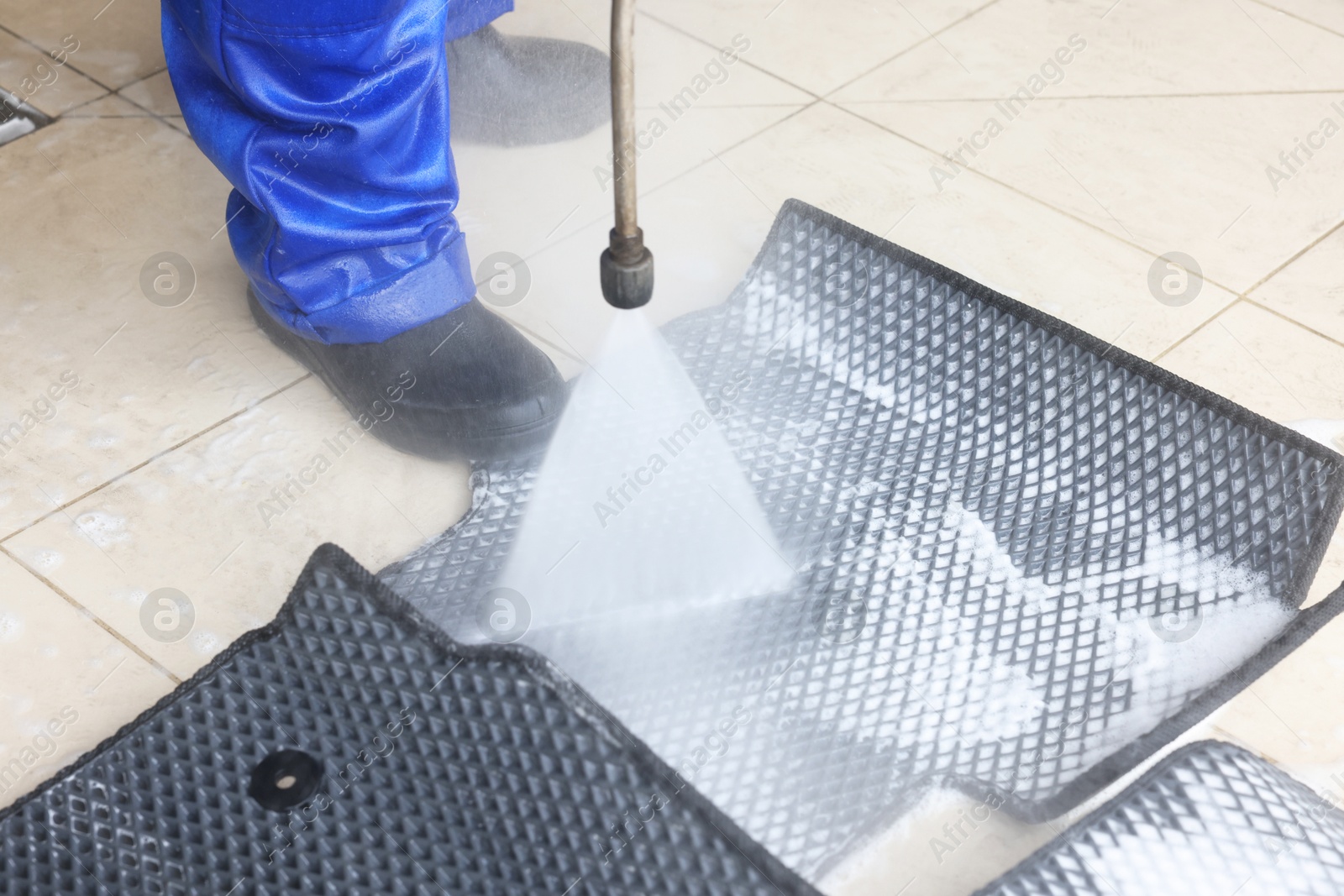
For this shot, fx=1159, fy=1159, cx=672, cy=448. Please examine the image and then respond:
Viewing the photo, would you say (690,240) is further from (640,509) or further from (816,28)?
(816,28)

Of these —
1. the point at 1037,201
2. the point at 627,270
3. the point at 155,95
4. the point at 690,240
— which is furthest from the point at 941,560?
the point at 155,95

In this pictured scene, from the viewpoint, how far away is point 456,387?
1.15 m

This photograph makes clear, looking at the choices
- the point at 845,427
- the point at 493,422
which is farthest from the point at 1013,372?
the point at 493,422

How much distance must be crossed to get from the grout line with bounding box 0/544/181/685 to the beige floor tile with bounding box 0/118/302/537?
0.17 ft

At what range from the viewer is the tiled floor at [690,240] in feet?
3.35

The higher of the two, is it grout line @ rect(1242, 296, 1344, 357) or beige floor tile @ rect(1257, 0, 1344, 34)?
beige floor tile @ rect(1257, 0, 1344, 34)

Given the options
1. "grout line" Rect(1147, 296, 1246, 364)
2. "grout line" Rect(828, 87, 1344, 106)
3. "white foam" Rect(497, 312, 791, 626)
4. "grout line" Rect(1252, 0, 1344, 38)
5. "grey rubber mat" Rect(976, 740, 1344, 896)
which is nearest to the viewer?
"grey rubber mat" Rect(976, 740, 1344, 896)

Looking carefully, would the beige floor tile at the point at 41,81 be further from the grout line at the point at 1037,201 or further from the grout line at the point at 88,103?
the grout line at the point at 1037,201

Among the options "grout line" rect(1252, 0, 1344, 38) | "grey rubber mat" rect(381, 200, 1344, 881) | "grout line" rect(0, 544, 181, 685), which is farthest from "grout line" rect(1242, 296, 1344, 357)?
"grout line" rect(0, 544, 181, 685)

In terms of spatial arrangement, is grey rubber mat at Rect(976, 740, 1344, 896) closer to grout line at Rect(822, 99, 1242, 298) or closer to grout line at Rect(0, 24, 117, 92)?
grout line at Rect(822, 99, 1242, 298)

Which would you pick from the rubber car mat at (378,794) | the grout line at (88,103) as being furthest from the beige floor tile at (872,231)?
the grout line at (88,103)

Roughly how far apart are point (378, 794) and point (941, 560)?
1.71 feet

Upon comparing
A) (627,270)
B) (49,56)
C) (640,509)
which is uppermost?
(627,270)

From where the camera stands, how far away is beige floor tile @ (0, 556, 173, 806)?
913mm
